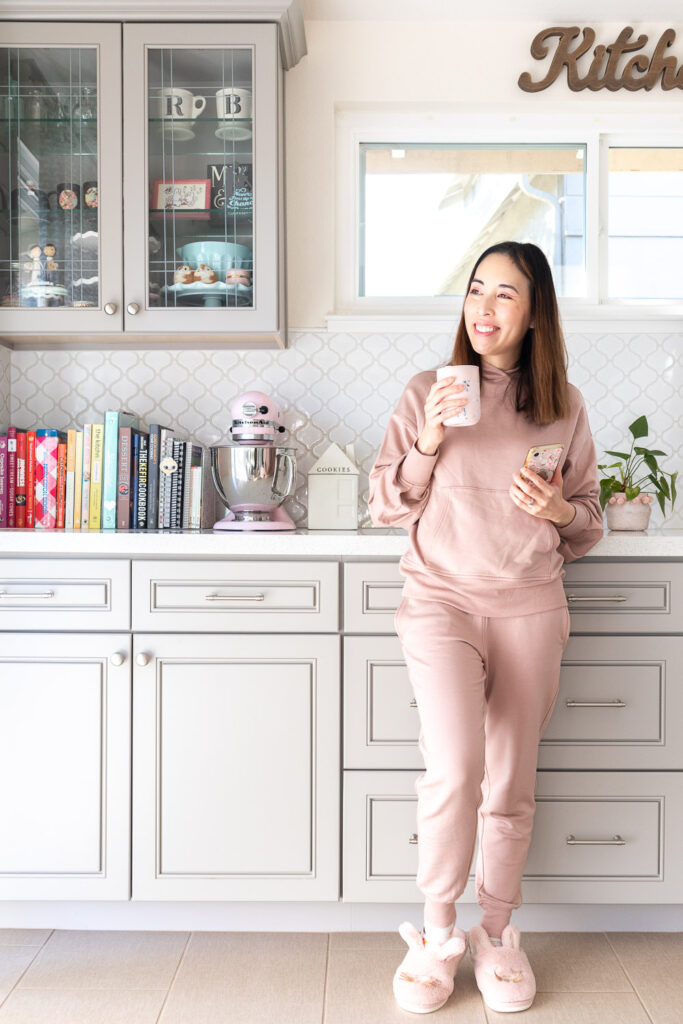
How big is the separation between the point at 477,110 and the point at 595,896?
2254mm

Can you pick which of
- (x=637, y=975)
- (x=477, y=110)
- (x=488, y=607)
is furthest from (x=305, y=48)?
(x=637, y=975)

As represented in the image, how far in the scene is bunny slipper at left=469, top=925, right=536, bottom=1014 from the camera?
1779mm

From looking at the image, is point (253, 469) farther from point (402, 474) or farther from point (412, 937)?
point (412, 937)

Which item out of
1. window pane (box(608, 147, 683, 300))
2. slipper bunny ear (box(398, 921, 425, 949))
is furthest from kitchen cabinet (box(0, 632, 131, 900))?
window pane (box(608, 147, 683, 300))

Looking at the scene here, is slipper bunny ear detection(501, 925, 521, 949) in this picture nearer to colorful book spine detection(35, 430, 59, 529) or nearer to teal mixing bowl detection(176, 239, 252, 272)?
colorful book spine detection(35, 430, 59, 529)

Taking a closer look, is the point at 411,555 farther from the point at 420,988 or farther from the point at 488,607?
the point at 420,988

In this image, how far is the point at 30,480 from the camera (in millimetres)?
2441

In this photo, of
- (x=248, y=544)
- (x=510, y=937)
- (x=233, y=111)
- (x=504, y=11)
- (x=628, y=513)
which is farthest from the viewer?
(x=504, y=11)

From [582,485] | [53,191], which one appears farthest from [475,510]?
[53,191]

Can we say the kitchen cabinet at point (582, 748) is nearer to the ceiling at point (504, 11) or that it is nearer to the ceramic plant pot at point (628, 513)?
the ceramic plant pot at point (628, 513)

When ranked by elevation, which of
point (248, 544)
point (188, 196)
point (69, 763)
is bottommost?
point (69, 763)

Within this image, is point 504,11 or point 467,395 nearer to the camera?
point 467,395

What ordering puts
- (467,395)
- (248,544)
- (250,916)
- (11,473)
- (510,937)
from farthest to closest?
(11,473)
(250,916)
(248,544)
(510,937)
(467,395)

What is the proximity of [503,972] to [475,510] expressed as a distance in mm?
963
